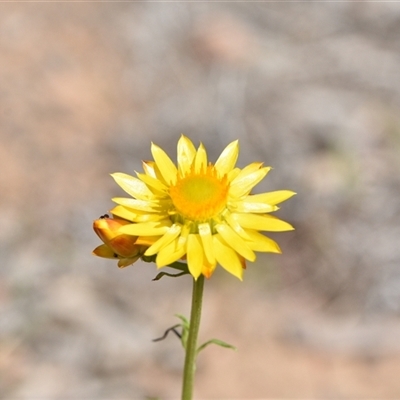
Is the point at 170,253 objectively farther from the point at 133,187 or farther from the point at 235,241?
the point at 133,187

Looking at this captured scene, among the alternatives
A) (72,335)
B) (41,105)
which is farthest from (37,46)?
(72,335)

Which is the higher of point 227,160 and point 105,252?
point 227,160

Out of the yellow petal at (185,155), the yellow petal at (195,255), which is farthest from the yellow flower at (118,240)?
the yellow petal at (185,155)

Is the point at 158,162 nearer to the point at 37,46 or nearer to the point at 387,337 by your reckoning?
the point at 387,337

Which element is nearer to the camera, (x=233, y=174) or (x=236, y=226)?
(x=236, y=226)

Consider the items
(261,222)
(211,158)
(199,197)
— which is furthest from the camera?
(211,158)

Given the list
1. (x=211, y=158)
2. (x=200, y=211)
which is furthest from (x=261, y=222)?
(x=211, y=158)

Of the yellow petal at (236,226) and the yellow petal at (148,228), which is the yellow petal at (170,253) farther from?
the yellow petal at (236,226)
